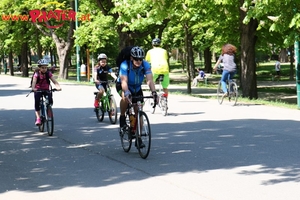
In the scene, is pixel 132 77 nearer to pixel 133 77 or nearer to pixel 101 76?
pixel 133 77

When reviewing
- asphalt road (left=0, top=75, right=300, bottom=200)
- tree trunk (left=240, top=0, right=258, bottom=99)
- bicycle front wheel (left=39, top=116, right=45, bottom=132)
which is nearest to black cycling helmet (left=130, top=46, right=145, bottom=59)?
asphalt road (left=0, top=75, right=300, bottom=200)

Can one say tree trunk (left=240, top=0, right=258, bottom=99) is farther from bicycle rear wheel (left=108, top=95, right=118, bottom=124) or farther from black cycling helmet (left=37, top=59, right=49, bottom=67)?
black cycling helmet (left=37, top=59, right=49, bottom=67)

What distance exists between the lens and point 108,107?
15.1 m

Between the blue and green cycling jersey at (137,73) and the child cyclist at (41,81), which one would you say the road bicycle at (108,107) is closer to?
the child cyclist at (41,81)

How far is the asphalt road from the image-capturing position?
741cm

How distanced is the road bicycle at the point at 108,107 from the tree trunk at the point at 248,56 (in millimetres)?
10477

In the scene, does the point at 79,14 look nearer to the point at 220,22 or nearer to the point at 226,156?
the point at 220,22

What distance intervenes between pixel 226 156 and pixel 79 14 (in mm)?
35891

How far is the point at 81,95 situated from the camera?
25156 millimetres

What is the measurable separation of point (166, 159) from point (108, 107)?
5.66 m

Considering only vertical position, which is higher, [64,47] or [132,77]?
[64,47]

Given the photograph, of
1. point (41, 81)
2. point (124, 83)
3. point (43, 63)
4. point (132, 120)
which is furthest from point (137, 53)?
point (41, 81)

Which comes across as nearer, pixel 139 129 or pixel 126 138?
pixel 139 129

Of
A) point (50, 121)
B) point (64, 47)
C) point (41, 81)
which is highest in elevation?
point (64, 47)
